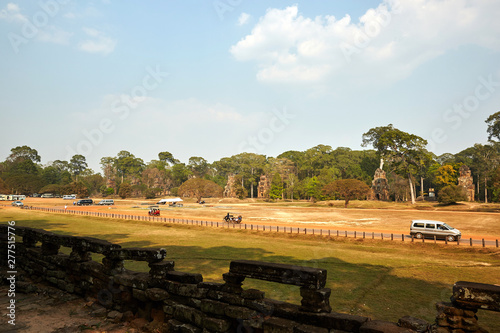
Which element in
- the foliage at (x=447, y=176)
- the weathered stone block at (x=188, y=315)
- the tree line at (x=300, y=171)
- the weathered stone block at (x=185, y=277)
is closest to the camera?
the weathered stone block at (x=188, y=315)

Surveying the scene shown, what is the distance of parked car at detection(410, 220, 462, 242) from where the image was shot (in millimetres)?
26938

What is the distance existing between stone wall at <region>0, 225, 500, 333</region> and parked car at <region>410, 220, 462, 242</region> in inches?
1087

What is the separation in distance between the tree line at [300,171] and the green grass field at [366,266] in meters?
45.5

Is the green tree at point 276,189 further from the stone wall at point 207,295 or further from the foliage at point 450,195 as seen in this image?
the stone wall at point 207,295

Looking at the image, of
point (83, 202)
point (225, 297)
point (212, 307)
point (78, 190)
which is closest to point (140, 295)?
point (212, 307)

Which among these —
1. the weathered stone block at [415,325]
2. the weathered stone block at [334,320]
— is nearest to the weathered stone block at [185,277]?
the weathered stone block at [334,320]

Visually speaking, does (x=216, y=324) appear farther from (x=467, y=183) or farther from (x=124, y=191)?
(x=124, y=191)

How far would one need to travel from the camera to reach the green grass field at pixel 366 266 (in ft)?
37.0

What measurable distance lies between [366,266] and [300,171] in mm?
117438

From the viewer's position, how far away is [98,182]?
488 feet

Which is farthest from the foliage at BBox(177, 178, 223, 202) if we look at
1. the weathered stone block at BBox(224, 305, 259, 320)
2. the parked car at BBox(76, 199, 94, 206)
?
the weathered stone block at BBox(224, 305, 259, 320)

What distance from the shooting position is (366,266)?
60.5 ft

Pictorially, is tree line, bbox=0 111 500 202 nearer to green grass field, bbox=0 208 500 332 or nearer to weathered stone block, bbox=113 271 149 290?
green grass field, bbox=0 208 500 332

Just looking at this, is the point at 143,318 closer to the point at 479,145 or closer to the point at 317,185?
the point at 317,185
